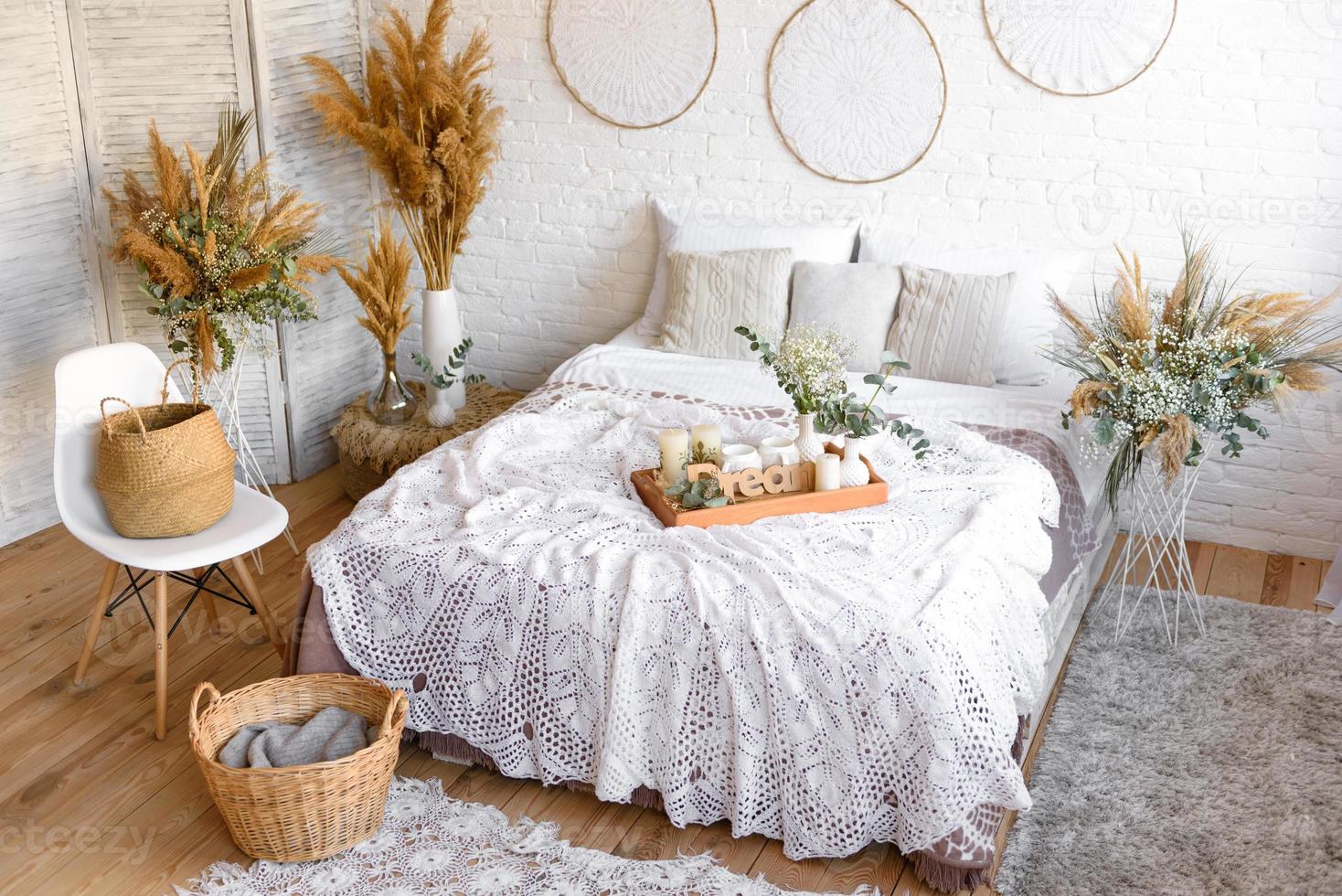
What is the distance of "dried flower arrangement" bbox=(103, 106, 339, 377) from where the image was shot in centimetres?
351

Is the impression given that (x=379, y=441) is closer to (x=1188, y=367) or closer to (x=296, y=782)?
(x=296, y=782)

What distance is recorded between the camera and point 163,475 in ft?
9.69

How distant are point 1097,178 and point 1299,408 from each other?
2.98ft

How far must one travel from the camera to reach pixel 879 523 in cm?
286

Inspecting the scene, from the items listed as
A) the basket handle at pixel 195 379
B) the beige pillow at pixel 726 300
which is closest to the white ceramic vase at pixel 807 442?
the beige pillow at pixel 726 300

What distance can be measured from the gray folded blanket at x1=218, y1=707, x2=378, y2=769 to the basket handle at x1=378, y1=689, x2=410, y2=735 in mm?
63

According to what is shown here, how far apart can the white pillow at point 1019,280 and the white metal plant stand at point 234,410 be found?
2.06 metres

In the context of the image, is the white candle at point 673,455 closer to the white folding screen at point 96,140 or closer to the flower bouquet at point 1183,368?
the flower bouquet at point 1183,368

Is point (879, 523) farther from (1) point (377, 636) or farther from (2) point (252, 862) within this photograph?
(2) point (252, 862)

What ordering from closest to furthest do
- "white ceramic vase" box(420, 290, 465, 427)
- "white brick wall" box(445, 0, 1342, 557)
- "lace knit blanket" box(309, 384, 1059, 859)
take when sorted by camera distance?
"lace knit blanket" box(309, 384, 1059, 859) < "white brick wall" box(445, 0, 1342, 557) < "white ceramic vase" box(420, 290, 465, 427)

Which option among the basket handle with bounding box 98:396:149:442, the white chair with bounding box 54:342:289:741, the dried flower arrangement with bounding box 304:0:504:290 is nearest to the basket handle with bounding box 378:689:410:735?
the white chair with bounding box 54:342:289:741

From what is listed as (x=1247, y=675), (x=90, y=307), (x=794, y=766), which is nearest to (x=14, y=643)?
(x=90, y=307)

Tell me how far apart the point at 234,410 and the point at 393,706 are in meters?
1.56

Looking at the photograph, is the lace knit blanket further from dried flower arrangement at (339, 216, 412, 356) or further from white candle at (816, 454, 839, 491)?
dried flower arrangement at (339, 216, 412, 356)
